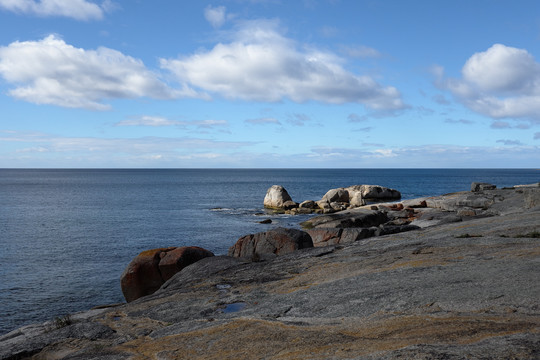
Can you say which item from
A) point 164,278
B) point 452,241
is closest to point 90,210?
point 164,278

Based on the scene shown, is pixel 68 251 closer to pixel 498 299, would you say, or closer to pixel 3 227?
pixel 3 227

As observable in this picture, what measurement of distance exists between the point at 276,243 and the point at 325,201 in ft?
159

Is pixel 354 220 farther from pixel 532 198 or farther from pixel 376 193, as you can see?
pixel 376 193

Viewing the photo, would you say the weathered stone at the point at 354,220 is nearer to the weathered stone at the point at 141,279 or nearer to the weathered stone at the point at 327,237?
the weathered stone at the point at 327,237

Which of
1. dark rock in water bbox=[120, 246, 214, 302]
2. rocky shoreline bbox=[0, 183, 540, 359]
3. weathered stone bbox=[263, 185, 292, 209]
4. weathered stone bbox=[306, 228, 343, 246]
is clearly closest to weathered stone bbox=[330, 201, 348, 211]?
weathered stone bbox=[263, 185, 292, 209]

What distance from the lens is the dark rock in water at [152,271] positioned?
64.2 feet

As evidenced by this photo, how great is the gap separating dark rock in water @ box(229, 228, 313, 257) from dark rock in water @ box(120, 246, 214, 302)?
2.43 metres

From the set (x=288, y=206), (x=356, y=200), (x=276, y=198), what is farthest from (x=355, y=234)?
(x=356, y=200)

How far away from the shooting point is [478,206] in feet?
141

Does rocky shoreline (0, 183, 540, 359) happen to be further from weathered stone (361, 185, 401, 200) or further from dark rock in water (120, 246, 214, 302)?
weathered stone (361, 185, 401, 200)

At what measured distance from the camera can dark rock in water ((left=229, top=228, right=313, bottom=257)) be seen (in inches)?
784

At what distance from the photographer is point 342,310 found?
9.16 metres

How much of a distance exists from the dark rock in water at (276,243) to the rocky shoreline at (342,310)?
2.68 m

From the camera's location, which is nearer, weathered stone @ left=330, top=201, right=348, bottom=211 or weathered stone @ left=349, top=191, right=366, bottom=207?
weathered stone @ left=330, top=201, right=348, bottom=211
